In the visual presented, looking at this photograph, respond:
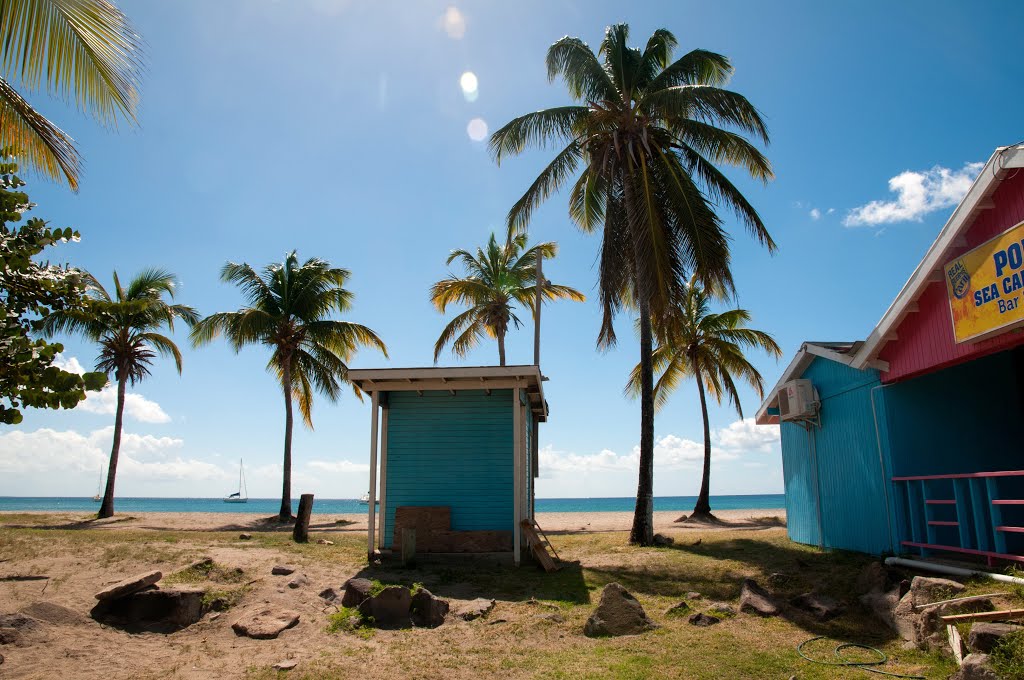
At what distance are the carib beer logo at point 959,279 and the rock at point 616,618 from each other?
580cm

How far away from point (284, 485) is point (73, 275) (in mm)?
23812

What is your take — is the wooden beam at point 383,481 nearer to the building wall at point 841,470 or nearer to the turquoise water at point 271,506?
the building wall at point 841,470

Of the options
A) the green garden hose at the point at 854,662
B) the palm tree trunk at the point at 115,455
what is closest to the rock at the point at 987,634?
the green garden hose at the point at 854,662

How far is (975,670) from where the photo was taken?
5.47 m

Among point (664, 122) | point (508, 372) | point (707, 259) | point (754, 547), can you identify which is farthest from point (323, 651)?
point (664, 122)

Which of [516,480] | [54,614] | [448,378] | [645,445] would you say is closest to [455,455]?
[516,480]

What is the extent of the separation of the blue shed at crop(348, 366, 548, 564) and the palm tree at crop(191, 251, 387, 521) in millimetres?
12588

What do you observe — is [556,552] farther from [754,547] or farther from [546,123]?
[546,123]

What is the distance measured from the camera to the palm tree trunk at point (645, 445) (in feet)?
51.3

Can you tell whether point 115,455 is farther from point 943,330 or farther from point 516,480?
point 943,330

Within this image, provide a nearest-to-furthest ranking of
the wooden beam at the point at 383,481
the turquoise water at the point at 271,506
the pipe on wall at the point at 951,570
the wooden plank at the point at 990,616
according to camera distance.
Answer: the wooden plank at the point at 990,616 → the pipe on wall at the point at 951,570 → the wooden beam at the point at 383,481 → the turquoise water at the point at 271,506

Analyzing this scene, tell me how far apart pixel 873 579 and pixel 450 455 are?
7929 millimetres

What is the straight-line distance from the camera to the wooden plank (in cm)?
612

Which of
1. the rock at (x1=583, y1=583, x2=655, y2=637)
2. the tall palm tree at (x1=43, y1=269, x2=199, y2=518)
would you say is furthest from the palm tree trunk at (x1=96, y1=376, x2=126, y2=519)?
the rock at (x1=583, y1=583, x2=655, y2=637)
